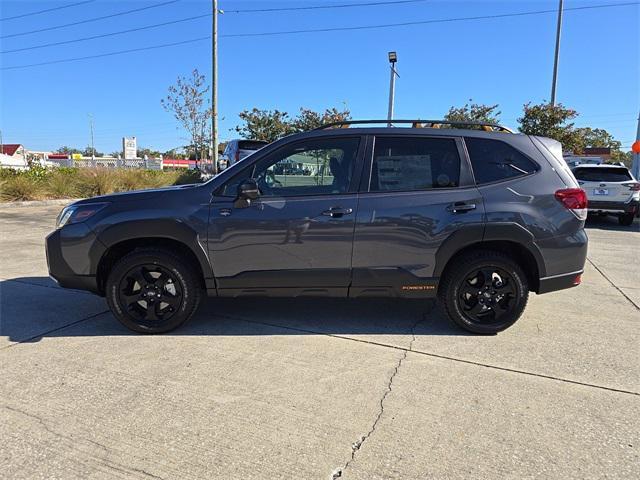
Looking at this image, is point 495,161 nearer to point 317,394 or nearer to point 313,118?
point 317,394

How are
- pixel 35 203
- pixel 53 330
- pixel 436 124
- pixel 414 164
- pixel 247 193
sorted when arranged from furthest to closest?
pixel 35 203, pixel 436 124, pixel 53 330, pixel 414 164, pixel 247 193

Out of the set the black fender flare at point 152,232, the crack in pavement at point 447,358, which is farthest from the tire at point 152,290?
the crack in pavement at point 447,358

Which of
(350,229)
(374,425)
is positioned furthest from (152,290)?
(374,425)

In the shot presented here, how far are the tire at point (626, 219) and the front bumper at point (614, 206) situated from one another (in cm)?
17

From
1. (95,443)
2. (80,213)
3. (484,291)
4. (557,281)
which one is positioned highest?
(80,213)

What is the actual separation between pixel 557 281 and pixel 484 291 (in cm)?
65

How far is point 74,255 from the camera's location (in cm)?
416

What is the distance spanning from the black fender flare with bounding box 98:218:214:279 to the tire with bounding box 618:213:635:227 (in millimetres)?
13084

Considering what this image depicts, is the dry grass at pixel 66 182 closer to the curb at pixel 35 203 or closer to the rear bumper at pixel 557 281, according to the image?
the curb at pixel 35 203

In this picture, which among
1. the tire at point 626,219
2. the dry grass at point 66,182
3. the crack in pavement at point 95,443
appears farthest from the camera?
the dry grass at point 66,182

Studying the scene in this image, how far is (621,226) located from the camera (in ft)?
43.9

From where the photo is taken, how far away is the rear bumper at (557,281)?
166 inches

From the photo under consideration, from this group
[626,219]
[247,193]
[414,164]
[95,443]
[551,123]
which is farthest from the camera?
[551,123]

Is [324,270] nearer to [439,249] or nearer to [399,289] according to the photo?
[399,289]
